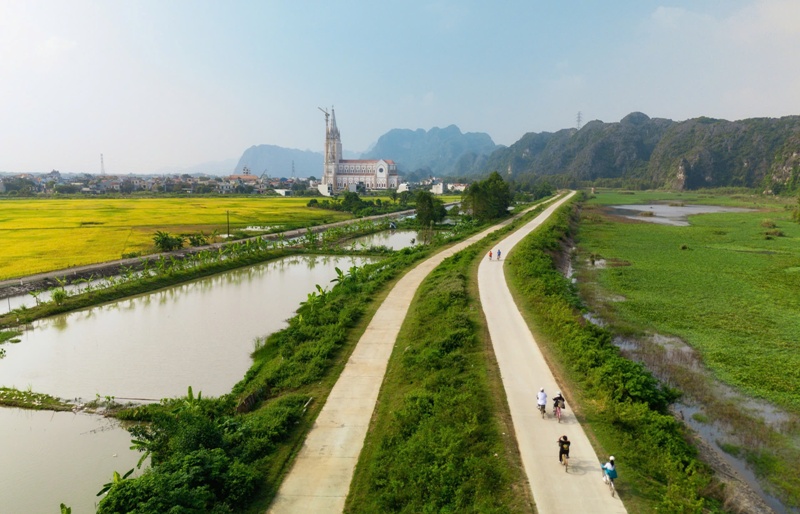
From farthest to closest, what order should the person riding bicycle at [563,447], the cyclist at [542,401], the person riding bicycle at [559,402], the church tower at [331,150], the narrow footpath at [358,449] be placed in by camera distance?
the church tower at [331,150] → the cyclist at [542,401] → the person riding bicycle at [559,402] → the person riding bicycle at [563,447] → the narrow footpath at [358,449]

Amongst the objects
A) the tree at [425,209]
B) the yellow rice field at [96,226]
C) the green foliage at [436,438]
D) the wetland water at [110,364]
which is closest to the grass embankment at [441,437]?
the green foliage at [436,438]

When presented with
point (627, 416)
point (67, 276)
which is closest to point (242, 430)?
point (627, 416)

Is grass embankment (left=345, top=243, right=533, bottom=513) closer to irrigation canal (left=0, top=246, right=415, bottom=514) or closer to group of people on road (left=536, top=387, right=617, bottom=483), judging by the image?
group of people on road (left=536, top=387, right=617, bottom=483)

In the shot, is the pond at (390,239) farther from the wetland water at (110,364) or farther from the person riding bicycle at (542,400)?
the person riding bicycle at (542,400)

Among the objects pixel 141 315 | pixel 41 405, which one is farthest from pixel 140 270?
pixel 41 405

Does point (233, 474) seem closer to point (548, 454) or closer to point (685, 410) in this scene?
point (548, 454)

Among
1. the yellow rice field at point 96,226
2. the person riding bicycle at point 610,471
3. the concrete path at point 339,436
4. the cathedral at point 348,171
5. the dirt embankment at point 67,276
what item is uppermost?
the cathedral at point 348,171

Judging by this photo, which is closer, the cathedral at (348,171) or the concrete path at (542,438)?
the concrete path at (542,438)
